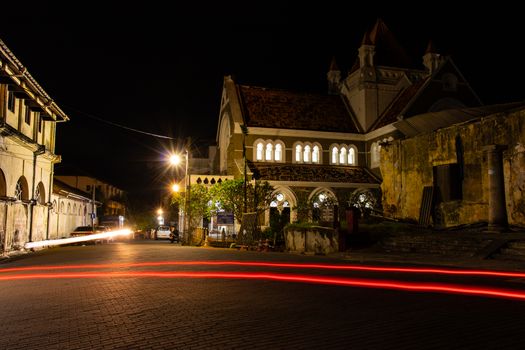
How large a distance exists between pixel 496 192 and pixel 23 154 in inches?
909

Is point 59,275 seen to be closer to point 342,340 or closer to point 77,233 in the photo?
point 342,340

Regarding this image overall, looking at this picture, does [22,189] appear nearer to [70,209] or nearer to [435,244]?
[70,209]

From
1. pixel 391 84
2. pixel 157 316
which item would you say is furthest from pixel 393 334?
pixel 391 84

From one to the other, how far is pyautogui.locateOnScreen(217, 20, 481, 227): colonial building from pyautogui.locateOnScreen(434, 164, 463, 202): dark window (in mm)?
8930

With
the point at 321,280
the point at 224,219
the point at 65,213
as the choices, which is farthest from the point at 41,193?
the point at 321,280

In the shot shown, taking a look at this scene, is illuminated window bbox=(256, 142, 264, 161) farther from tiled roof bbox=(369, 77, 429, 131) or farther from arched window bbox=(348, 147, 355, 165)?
tiled roof bbox=(369, 77, 429, 131)

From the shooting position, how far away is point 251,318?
737cm

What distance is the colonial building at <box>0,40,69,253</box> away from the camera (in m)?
21.8

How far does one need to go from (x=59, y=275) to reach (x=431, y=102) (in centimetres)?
3348

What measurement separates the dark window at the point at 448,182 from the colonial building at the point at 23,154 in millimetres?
21907

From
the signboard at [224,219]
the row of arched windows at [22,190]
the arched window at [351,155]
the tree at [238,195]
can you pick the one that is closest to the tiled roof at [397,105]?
the arched window at [351,155]

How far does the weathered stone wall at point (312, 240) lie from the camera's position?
22.4 metres

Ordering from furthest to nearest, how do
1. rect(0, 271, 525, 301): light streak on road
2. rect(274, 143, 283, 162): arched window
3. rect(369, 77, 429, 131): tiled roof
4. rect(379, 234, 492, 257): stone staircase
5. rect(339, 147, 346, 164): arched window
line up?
1. rect(339, 147, 346, 164): arched window
2. rect(274, 143, 283, 162): arched window
3. rect(369, 77, 429, 131): tiled roof
4. rect(379, 234, 492, 257): stone staircase
5. rect(0, 271, 525, 301): light streak on road

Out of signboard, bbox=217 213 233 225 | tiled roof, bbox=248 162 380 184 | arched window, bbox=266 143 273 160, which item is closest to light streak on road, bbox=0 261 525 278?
signboard, bbox=217 213 233 225
